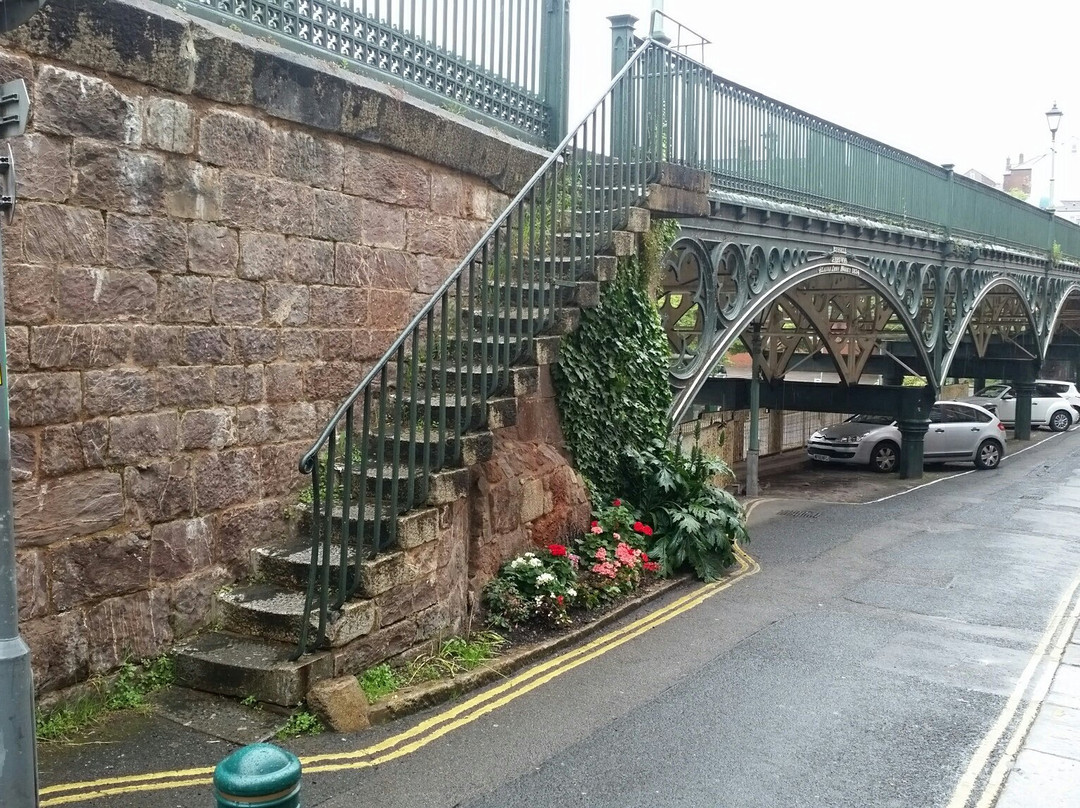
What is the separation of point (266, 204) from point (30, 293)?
5.39 ft

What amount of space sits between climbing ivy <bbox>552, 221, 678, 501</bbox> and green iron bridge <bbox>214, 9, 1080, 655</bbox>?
1.38 ft

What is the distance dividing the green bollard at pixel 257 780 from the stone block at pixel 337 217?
406cm

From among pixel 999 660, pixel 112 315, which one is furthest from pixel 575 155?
pixel 999 660

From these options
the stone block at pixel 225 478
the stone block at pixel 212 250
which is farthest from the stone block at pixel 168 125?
the stone block at pixel 225 478

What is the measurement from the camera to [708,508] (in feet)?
29.4

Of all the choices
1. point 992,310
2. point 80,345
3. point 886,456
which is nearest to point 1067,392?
point 992,310

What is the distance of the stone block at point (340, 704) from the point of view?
16.4 feet

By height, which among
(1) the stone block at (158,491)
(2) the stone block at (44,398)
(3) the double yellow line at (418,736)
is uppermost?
(2) the stone block at (44,398)

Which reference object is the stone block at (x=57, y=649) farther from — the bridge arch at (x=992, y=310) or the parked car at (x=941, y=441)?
the parked car at (x=941, y=441)

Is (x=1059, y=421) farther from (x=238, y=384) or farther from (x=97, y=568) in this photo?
(x=97, y=568)

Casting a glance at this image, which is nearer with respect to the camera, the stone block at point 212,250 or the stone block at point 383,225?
the stone block at point 212,250

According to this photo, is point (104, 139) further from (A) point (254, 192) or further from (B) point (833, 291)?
(B) point (833, 291)

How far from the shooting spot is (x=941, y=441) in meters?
20.1

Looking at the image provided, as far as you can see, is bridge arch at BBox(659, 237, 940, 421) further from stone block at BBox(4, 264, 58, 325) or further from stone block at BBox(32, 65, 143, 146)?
stone block at BBox(4, 264, 58, 325)
